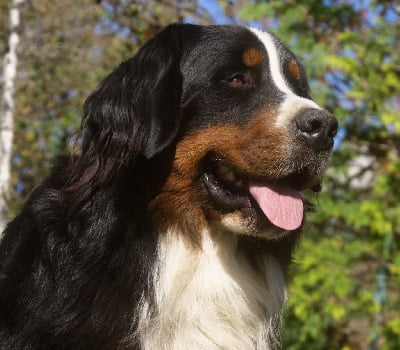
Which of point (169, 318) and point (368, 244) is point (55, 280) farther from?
point (368, 244)

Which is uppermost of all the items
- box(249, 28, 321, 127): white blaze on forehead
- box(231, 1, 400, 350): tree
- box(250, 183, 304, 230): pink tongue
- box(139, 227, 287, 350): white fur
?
box(249, 28, 321, 127): white blaze on forehead

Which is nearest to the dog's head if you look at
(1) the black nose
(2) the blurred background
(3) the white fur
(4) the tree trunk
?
(1) the black nose

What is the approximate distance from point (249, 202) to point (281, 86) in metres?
0.57

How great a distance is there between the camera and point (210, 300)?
3.24m

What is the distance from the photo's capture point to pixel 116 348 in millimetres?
3053

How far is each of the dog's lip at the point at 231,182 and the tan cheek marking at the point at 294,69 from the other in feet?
1.91

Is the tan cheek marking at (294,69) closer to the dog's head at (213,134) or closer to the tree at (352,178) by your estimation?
the dog's head at (213,134)

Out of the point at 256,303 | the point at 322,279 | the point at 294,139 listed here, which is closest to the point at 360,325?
the point at 322,279

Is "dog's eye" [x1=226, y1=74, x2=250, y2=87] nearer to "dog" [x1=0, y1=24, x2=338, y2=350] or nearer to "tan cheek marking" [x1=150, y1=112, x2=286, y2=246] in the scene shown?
"dog" [x1=0, y1=24, x2=338, y2=350]

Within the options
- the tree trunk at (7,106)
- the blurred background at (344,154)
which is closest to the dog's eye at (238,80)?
the blurred background at (344,154)

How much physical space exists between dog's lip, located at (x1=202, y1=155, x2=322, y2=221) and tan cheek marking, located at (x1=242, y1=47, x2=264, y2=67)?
1.61 ft

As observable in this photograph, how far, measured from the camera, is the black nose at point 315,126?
3053mm

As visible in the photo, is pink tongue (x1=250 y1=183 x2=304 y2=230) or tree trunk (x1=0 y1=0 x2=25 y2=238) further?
tree trunk (x1=0 y1=0 x2=25 y2=238)

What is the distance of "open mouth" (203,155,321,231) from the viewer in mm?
3172
